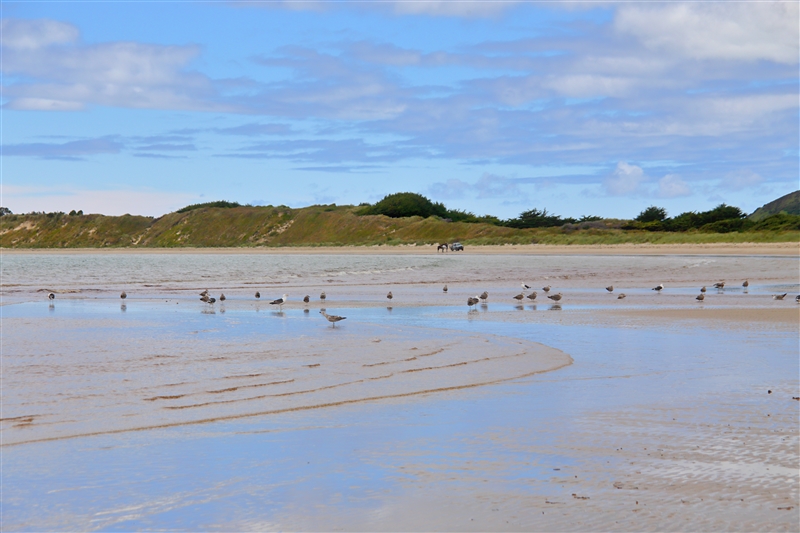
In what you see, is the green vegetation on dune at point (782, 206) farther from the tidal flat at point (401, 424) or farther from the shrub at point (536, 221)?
the tidal flat at point (401, 424)

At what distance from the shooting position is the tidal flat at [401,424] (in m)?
5.95

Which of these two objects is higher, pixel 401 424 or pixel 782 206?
pixel 782 206

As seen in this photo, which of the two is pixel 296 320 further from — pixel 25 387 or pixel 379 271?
pixel 379 271

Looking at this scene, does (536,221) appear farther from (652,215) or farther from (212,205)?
(212,205)

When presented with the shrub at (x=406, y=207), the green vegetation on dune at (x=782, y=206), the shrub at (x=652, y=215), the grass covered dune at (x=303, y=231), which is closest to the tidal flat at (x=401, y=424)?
the grass covered dune at (x=303, y=231)

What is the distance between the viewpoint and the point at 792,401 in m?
9.52

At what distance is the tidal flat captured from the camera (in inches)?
234

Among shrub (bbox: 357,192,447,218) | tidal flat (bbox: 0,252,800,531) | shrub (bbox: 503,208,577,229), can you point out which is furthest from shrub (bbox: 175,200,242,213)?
tidal flat (bbox: 0,252,800,531)

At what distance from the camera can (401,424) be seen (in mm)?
8656

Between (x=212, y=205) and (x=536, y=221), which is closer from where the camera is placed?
(x=536, y=221)

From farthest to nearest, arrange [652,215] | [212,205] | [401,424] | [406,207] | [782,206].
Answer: [212,205]
[782,206]
[406,207]
[652,215]
[401,424]

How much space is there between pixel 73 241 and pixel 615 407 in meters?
158

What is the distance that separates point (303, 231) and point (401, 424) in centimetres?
12338

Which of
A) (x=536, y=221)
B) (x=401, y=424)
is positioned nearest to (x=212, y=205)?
(x=536, y=221)
